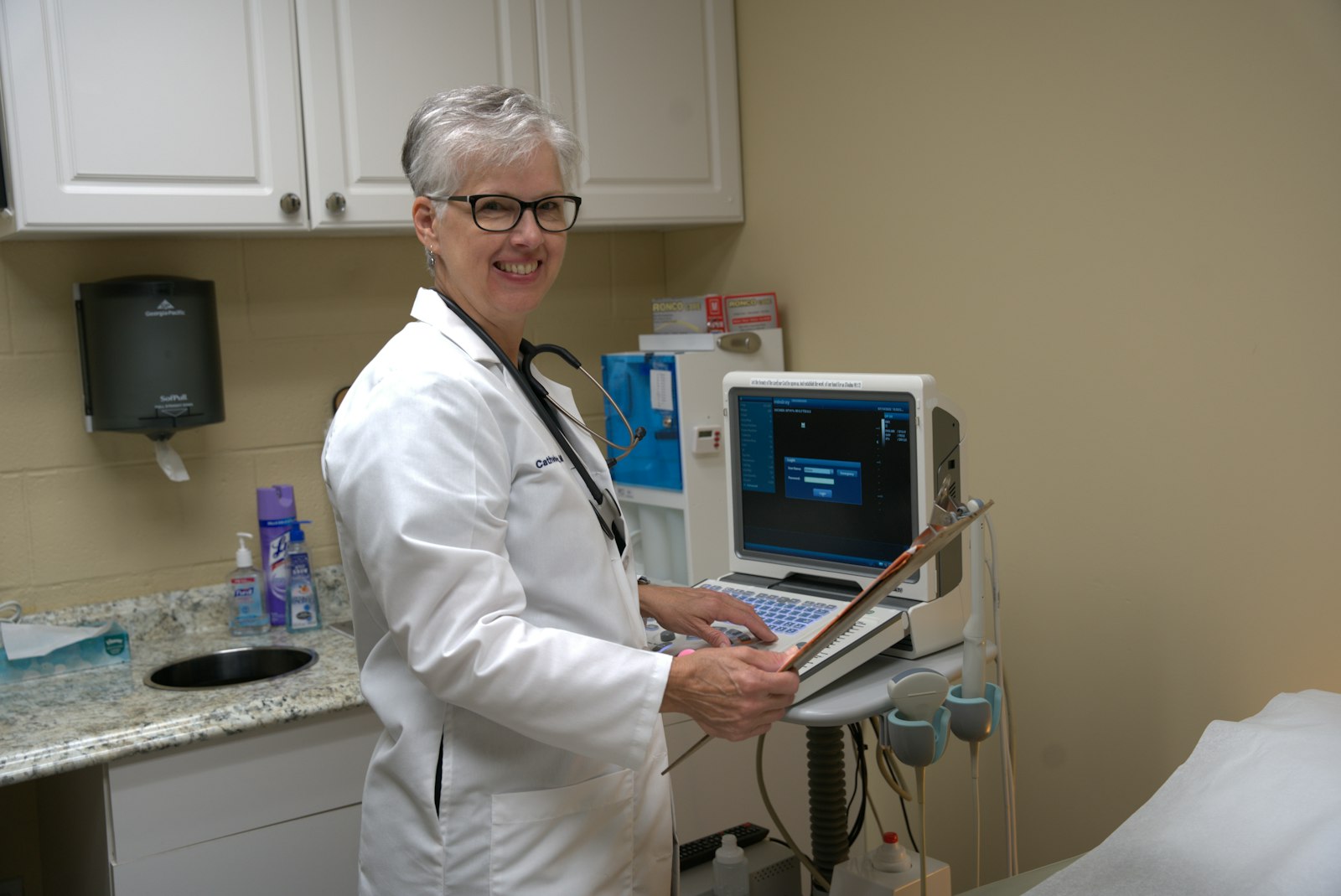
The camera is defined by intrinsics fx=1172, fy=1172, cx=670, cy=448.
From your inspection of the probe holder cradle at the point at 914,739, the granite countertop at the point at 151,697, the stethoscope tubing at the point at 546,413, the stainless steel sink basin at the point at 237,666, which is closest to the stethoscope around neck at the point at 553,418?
the stethoscope tubing at the point at 546,413

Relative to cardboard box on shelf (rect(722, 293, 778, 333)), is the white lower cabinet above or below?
below

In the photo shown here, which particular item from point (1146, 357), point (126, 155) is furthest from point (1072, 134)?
point (126, 155)

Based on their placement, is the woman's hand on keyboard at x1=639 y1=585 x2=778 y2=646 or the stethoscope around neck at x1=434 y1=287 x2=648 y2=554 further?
the woman's hand on keyboard at x1=639 y1=585 x2=778 y2=646

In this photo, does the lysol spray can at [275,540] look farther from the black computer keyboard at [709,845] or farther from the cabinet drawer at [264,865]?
Result: the black computer keyboard at [709,845]

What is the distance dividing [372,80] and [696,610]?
4.14 ft

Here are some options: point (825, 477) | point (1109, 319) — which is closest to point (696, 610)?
point (825, 477)

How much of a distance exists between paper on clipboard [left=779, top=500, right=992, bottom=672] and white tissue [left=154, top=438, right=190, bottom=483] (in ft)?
4.81

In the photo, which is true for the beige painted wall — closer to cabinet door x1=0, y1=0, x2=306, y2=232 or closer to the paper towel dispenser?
cabinet door x1=0, y1=0, x2=306, y2=232

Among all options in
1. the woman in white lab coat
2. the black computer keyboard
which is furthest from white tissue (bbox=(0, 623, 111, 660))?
the black computer keyboard

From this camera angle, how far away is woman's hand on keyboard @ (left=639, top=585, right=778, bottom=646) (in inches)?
59.3

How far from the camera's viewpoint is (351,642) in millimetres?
2270

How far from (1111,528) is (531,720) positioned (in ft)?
3.74

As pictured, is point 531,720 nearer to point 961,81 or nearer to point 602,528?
A: point 602,528

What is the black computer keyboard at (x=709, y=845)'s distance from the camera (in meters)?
1.81
